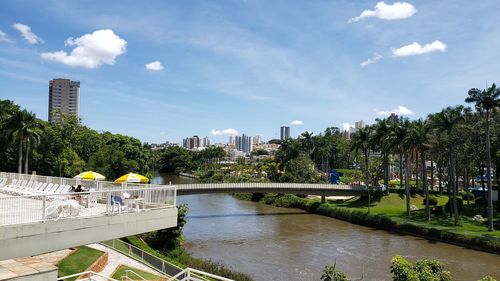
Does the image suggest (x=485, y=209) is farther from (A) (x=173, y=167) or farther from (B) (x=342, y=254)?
(A) (x=173, y=167)

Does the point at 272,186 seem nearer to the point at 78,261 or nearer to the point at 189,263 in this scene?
the point at 189,263

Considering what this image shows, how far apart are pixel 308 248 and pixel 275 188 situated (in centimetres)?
2585

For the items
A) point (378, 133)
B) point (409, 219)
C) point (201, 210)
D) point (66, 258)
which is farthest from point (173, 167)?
point (66, 258)

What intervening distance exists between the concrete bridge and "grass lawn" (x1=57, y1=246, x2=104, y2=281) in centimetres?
3561

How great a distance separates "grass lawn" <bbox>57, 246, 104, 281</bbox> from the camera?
20406 mm

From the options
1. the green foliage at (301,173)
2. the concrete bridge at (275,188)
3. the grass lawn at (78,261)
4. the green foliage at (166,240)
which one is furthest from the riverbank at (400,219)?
the grass lawn at (78,261)

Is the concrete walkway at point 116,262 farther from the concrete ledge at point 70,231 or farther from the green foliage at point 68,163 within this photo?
the green foliage at point 68,163

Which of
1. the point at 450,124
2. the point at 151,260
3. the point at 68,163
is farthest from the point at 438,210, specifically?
the point at 68,163

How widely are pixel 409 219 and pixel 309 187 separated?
19.4 metres

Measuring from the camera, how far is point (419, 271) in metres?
16.5

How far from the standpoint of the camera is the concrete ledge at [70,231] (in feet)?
44.1

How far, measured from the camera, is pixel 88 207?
54.8ft

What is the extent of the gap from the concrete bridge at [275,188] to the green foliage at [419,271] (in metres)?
45.5

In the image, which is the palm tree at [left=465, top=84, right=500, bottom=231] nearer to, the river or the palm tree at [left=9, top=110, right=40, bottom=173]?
the river
